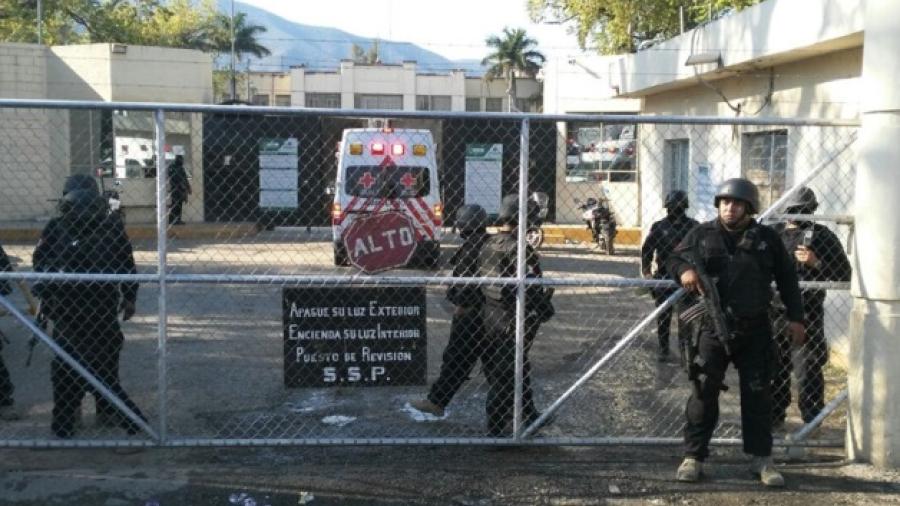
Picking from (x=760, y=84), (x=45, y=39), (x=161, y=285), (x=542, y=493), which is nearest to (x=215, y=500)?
(x=161, y=285)

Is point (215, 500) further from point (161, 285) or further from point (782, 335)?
point (782, 335)

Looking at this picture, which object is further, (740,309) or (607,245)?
(607,245)

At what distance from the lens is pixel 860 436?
18.2ft

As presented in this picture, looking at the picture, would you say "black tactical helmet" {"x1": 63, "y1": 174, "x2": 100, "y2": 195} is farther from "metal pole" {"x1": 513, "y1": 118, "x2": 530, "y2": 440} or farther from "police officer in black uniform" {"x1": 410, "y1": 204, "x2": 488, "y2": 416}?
"metal pole" {"x1": 513, "y1": 118, "x2": 530, "y2": 440}

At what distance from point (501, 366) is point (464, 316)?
0.60m

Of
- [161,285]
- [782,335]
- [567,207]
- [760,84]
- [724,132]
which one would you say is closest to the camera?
[161,285]

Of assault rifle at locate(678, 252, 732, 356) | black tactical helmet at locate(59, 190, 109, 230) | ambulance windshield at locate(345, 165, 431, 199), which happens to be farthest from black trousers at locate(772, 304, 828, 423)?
black tactical helmet at locate(59, 190, 109, 230)

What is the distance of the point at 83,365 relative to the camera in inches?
232

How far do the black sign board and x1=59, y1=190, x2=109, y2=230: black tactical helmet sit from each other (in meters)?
1.43

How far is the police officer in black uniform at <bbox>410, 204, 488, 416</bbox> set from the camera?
623cm

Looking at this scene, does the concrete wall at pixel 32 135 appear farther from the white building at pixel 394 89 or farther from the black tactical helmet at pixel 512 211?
the white building at pixel 394 89

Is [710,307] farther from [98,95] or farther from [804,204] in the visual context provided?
[98,95]

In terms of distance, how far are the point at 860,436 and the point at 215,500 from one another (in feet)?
12.6

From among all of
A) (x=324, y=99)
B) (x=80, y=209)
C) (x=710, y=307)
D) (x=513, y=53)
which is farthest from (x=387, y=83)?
(x=710, y=307)
